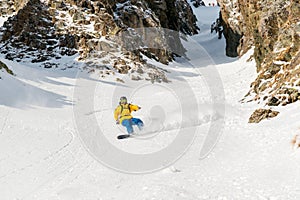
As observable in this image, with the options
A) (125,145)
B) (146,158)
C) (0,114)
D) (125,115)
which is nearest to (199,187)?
(146,158)

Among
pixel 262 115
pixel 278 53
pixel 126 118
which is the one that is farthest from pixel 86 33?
pixel 262 115

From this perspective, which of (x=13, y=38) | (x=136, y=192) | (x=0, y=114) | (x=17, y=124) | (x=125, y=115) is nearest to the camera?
(x=136, y=192)

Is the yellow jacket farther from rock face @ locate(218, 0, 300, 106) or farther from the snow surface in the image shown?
rock face @ locate(218, 0, 300, 106)

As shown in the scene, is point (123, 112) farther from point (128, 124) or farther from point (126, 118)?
point (128, 124)

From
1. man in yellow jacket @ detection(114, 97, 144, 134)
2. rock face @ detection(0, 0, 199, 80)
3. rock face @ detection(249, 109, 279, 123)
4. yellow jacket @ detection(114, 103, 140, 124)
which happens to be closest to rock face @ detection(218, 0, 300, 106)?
rock face @ detection(249, 109, 279, 123)

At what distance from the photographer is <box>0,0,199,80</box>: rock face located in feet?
116

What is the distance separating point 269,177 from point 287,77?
10.1 metres

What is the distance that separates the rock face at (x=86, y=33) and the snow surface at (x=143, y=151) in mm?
13281

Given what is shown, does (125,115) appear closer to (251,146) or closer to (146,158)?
(146,158)

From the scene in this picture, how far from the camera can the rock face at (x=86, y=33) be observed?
35250 mm

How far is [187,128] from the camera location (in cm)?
1389

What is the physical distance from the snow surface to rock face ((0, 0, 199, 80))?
1328cm

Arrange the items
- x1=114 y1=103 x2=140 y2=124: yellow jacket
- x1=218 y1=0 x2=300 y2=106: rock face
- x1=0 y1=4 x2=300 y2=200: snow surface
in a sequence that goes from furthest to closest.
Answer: x1=218 y1=0 x2=300 y2=106: rock face < x1=114 y1=103 x2=140 y2=124: yellow jacket < x1=0 y1=4 x2=300 y2=200: snow surface

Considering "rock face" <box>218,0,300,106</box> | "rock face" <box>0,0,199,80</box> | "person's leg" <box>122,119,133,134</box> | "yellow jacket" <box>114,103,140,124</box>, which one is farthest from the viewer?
"rock face" <box>0,0,199,80</box>
